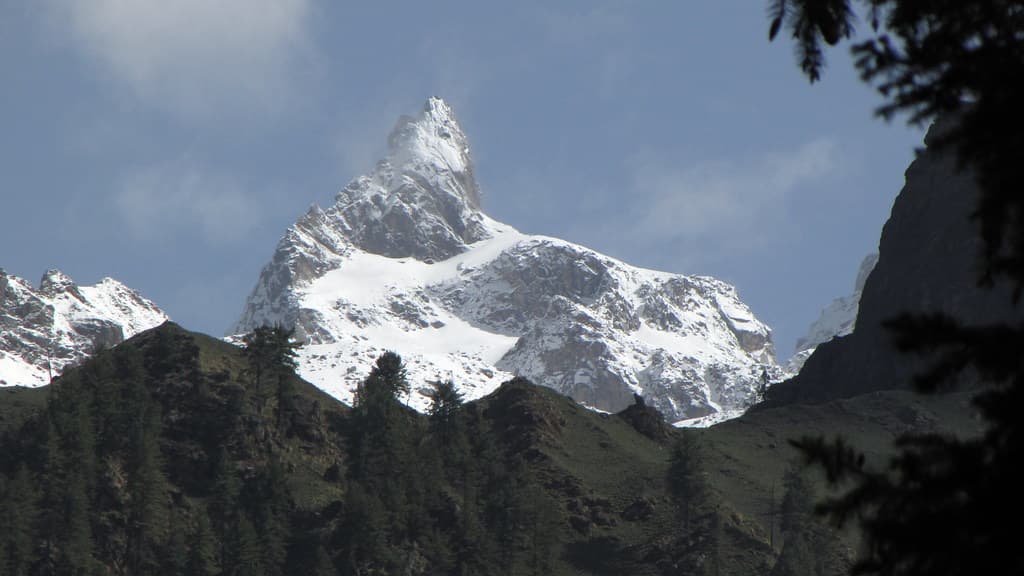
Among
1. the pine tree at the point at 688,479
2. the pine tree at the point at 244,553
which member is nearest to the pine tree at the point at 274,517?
the pine tree at the point at 244,553

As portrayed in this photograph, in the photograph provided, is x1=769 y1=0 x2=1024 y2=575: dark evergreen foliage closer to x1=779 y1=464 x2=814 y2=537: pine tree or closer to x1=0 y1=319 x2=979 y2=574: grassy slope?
x1=0 y1=319 x2=979 y2=574: grassy slope

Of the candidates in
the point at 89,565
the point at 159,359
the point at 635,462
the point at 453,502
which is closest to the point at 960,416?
the point at 635,462

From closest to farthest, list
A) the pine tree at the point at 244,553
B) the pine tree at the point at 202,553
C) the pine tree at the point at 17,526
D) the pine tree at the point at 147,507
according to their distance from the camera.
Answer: the pine tree at the point at 17,526, the pine tree at the point at 202,553, the pine tree at the point at 244,553, the pine tree at the point at 147,507

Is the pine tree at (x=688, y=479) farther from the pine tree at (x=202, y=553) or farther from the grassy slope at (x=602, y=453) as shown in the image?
the pine tree at (x=202, y=553)

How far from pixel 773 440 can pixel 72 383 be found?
92.9 m

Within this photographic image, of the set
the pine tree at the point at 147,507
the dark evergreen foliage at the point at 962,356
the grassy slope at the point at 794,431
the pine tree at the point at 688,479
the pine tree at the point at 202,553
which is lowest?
the dark evergreen foliage at the point at 962,356

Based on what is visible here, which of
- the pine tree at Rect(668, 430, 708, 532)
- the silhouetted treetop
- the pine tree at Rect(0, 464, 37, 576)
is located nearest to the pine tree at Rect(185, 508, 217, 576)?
the pine tree at Rect(0, 464, 37, 576)

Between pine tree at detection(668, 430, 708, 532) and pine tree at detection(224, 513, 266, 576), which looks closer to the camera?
pine tree at detection(224, 513, 266, 576)

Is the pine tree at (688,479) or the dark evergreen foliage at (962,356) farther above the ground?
the pine tree at (688,479)

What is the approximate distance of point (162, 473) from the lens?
14212cm

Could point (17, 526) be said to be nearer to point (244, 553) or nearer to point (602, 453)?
point (244, 553)

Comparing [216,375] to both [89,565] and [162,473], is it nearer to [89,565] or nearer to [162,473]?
[162,473]

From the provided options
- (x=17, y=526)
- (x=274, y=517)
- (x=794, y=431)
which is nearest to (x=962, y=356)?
(x=17, y=526)

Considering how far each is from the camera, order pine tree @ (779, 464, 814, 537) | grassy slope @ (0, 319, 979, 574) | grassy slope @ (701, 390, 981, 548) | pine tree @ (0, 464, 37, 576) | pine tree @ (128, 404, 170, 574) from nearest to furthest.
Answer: pine tree @ (0, 464, 37, 576) → pine tree @ (128, 404, 170, 574) → pine tree @ (779, 464, 814, 537) → grassy slope @ (0, 319, 979, 574) → grassy slope @ (701, 390, 981, 548)
